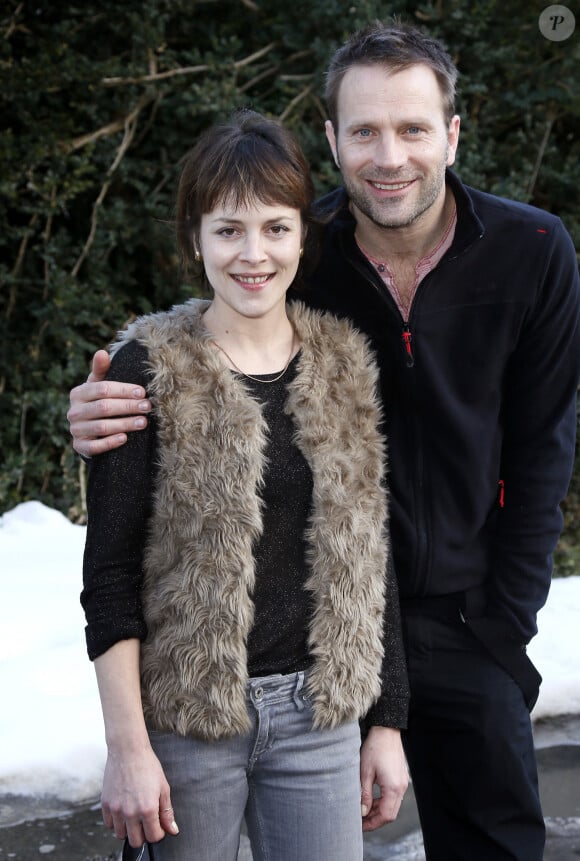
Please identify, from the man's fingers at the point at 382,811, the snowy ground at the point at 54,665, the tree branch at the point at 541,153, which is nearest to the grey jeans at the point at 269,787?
the man's fingers at the point at 382,811

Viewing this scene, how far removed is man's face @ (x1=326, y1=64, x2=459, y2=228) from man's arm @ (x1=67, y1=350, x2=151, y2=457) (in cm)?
74

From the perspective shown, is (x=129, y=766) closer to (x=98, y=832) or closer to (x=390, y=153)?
(x=98, y=832)

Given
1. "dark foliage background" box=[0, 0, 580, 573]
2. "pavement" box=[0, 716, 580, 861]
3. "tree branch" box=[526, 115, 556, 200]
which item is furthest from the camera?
"tree branch" box=[526, 115, 556, 200]

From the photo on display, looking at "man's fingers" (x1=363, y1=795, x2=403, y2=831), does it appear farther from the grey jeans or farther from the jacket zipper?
the jacket zipper

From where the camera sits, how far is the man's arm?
5.48 feet

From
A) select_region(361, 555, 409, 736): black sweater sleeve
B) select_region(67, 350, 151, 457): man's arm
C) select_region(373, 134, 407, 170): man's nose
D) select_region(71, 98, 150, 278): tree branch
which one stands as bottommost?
select_region(361, 555, 409, 736): black sweater sleeve

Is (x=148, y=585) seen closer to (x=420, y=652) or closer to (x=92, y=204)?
(x=420, y=652)

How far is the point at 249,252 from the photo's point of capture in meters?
1.77

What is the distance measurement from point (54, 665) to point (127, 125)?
2.75 m

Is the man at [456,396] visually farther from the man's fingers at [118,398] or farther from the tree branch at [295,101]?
the tree branch at [295,101]

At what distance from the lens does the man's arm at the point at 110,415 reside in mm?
1671

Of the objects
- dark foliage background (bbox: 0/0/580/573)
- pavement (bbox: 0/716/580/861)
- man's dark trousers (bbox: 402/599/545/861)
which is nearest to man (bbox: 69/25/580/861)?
man's dark trousers (bbox: 402/599/545/861)

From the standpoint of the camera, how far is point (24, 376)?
15.9 ft

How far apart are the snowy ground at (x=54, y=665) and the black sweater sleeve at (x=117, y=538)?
126 cm
